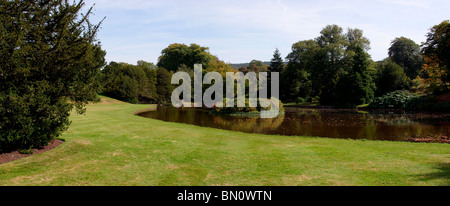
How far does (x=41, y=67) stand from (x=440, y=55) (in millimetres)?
35141

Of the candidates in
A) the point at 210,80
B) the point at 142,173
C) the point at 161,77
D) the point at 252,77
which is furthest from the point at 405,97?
the point at 161,77

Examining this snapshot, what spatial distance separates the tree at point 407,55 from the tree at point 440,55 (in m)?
24.8

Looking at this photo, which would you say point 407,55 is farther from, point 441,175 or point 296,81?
point 441,175

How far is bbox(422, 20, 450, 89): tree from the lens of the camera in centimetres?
2728

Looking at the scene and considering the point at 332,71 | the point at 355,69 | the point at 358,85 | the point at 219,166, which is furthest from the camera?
the point at 332,71

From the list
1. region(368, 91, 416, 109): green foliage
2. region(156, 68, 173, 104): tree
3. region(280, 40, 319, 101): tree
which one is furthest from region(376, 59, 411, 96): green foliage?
region(156, 68, 173, 104): tree

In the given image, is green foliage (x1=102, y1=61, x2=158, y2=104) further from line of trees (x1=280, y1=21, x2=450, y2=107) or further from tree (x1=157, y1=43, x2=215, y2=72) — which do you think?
line of trees (x1=280, y1=21, x2=450, y2=107)

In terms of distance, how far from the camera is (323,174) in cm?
539

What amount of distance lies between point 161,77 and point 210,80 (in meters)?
12.3

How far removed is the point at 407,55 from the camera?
184 ft

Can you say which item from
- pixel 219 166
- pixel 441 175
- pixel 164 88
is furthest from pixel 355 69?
pixel 219 166

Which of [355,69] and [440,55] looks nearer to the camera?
[440,55]
